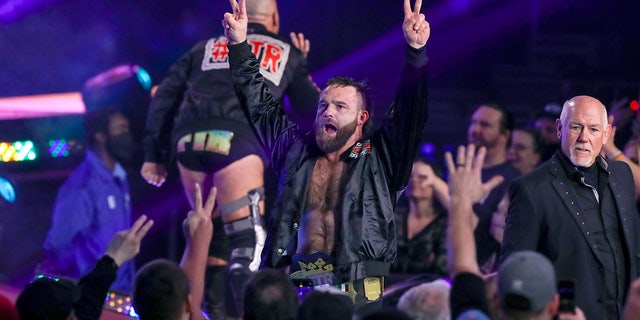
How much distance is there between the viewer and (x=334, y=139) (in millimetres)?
6461

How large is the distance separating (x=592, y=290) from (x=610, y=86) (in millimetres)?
5033

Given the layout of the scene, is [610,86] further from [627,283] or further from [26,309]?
[26,309]

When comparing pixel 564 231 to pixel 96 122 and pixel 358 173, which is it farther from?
pixel 96 122

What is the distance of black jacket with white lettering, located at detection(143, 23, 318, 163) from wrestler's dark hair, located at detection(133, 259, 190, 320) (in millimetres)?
3262

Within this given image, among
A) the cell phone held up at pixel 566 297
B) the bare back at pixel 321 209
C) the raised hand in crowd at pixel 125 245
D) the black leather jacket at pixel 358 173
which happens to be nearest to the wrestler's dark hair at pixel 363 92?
the black leather jacket at pixel 358 173

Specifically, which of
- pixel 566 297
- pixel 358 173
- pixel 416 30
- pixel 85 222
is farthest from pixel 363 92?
pixel 85 222

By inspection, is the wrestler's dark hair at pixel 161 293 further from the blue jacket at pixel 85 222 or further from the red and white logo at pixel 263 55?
the blue jacket at pixel 85 222

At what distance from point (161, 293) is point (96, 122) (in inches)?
210

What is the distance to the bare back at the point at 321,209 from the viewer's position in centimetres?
636

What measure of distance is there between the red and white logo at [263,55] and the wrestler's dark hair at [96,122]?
198 cm

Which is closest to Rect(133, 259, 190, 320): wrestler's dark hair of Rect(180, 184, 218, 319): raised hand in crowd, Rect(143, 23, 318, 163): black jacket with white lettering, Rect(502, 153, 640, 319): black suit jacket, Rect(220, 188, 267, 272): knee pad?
Rect(180, 184, 218, 319): raised hand in crowd

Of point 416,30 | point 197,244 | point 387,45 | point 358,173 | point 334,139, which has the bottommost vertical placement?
point 197,244

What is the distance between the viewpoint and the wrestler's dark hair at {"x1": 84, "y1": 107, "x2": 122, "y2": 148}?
987 centimetres

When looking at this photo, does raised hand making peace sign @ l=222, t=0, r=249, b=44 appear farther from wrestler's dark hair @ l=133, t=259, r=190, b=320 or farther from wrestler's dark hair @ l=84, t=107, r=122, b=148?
wrestler's dark hair @ l=84, t=107, r=122, b=148
